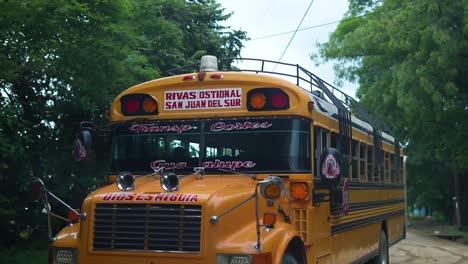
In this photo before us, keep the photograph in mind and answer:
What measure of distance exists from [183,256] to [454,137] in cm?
1740

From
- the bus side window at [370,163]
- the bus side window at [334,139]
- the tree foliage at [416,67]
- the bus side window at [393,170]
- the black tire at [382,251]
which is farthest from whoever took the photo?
the tree foliage at [416,67]

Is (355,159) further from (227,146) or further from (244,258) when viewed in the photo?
(244,258)

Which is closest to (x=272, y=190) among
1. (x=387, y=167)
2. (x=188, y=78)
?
(x=188, y=78)

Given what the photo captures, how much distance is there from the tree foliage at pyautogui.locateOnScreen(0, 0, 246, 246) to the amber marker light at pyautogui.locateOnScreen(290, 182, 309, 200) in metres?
3.80

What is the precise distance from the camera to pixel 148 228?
5145mm

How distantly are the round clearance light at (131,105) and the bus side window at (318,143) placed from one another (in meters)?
1.96

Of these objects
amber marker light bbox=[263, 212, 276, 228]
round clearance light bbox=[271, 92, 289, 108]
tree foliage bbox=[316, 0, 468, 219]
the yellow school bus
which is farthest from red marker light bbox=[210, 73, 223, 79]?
tree foliage bbox=[316, 0, 468, 219]

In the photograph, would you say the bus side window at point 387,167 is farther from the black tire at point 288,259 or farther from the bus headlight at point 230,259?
the bus headlight at point 230,259

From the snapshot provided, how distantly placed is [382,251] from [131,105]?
18.7 feet

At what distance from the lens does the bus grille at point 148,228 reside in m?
5.06

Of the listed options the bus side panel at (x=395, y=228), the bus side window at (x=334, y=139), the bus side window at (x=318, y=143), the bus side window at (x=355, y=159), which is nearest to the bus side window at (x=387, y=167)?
the bus side panel at (x=395, y=228)

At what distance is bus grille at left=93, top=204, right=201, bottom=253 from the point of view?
5059 mm

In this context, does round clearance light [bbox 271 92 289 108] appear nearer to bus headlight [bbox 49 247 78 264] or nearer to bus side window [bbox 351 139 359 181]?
bus side window [bbox 351 139 359 181]

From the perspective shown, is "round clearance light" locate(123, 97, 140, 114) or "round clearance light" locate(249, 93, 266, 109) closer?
"round clearance light" locate(249, 93, 266, 109)
